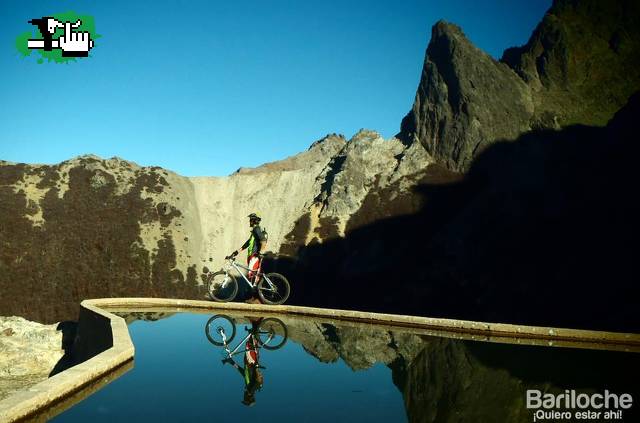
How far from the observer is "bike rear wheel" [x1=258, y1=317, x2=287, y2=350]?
1180 centimetres

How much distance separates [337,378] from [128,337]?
4.90m

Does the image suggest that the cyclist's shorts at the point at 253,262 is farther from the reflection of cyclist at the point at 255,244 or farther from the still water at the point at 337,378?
the still water at the point at 337,378

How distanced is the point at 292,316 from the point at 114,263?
4970 cm

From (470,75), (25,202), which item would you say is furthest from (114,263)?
(470,75)

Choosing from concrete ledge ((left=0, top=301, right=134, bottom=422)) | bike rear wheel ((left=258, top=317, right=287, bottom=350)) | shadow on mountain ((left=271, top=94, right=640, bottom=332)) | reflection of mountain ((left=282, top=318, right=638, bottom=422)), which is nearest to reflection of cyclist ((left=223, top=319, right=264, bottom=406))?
bike rear wheel ((left=258, top=317, right=287, bottom=350))

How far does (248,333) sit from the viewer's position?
1295 cm

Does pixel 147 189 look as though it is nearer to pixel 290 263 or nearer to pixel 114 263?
pixel 114 263

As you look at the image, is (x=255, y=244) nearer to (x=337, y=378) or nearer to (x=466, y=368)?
(x=337, y=378)

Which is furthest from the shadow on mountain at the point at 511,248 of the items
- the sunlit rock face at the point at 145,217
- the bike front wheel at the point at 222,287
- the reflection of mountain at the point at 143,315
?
the reflection of mountain at the point at 143,315

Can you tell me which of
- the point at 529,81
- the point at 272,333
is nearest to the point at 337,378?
the point at 272,333

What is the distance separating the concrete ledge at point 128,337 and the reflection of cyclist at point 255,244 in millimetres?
1510

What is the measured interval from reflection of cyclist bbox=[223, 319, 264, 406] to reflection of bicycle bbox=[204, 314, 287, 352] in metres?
0.17

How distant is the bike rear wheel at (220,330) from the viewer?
1227 centimetres

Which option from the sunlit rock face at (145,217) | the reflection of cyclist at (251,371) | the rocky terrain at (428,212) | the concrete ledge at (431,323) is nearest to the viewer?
the reflection of cyclist at (251,371)
